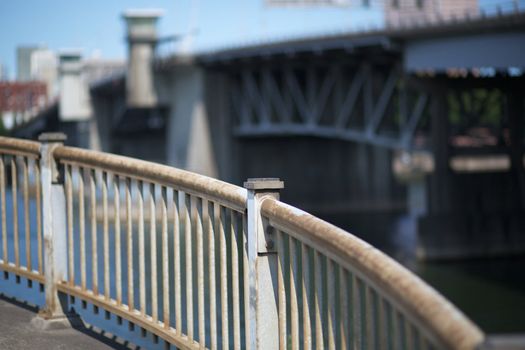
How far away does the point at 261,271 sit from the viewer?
4883 millimetres

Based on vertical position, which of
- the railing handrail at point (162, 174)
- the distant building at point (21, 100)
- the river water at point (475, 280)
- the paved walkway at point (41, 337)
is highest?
the railing handrail at point (162, 174)

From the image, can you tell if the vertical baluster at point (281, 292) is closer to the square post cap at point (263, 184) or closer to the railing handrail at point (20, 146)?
the square post cap at point (263, 184)

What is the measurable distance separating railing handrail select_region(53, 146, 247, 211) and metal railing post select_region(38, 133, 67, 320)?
12 cm

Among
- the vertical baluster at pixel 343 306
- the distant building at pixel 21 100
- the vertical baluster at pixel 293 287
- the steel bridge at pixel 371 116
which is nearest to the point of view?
the vertical baluster at pixel 343 306

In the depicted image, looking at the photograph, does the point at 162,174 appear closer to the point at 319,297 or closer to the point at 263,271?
the point at 263,271

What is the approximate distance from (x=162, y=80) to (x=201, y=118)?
565cm

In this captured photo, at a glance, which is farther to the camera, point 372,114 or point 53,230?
point 372,114

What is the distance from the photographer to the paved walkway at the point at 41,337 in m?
6.34

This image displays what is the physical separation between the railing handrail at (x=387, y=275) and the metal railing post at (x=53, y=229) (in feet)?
8.02

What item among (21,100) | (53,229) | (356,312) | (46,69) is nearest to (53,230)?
(53,229)

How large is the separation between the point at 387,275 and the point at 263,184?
1433 mm

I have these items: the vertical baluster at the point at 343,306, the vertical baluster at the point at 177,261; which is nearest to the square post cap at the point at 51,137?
the vertical baluster at the point at 177,261

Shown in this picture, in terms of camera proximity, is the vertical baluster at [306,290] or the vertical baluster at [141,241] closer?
the vertical baluster at [306,290]

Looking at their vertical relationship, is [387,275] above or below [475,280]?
above
